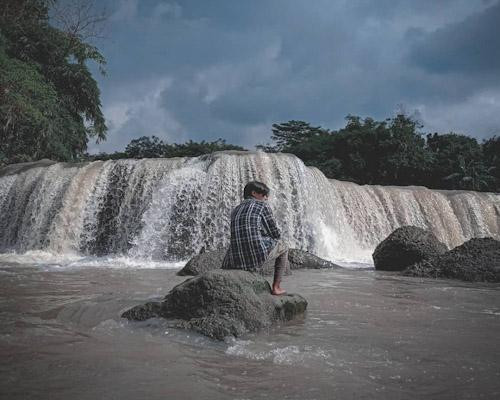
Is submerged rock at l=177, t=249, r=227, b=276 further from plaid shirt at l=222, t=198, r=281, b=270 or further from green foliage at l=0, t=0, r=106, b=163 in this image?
green foliage at l=0, t=0, r=106, b=163

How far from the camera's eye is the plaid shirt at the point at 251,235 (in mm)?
4715

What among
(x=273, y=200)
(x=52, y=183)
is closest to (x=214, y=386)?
(x=273, y=200)

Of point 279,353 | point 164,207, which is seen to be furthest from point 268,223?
point 164,207

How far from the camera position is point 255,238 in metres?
4.71

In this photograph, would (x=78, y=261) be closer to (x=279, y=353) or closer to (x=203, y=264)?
(x=203, y=264)

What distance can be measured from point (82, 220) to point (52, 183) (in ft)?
6.17

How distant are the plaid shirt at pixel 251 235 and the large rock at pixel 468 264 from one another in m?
5.21

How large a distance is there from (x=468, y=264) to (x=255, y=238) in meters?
5.65

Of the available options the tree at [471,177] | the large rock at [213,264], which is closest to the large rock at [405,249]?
the large rock at [213,264]

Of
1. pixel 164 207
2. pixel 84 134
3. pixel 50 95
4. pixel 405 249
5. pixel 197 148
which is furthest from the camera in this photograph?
pixel 197 148

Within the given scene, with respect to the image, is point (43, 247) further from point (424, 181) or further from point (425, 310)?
point (424, 181)

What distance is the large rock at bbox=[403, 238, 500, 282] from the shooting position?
27.6 ft

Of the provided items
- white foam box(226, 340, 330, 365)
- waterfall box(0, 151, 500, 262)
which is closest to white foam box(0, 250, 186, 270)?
waterfall box(0, 151, 500, 262)

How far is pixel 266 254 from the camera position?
4711mm
